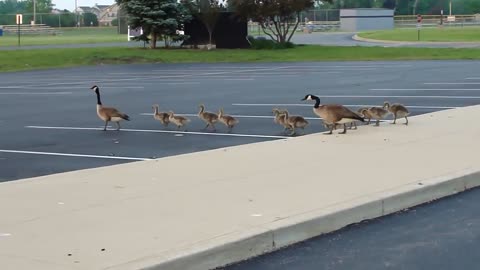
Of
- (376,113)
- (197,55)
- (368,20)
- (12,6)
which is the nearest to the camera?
(376,113)

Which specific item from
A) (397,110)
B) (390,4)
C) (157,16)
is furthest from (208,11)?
(390,4)

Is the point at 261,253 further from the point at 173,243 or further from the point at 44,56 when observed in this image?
the point at 44,56

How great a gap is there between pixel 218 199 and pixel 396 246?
86.6 inches

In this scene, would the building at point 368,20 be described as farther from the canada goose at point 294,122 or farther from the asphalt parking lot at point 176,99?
the canada goose at point 294,122

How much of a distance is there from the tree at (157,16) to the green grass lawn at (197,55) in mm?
1495

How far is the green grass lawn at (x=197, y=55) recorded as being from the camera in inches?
1923

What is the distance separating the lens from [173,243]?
821 centimetres

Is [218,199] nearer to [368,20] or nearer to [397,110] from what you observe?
[397,110]

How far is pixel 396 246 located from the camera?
28.8ft

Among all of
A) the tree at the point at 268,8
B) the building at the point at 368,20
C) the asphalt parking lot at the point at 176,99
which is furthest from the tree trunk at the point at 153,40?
the building at the point at 368,20

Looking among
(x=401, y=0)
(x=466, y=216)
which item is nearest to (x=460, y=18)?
(x=401, y=0)

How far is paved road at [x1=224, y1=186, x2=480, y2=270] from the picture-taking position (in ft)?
26.8

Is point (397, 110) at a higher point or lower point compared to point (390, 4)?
lower

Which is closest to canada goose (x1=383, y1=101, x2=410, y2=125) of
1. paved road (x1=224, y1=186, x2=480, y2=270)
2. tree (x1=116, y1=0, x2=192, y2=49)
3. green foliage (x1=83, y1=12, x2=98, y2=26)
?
paved road (x1=224, y1=186, x2=480, y2=270)
